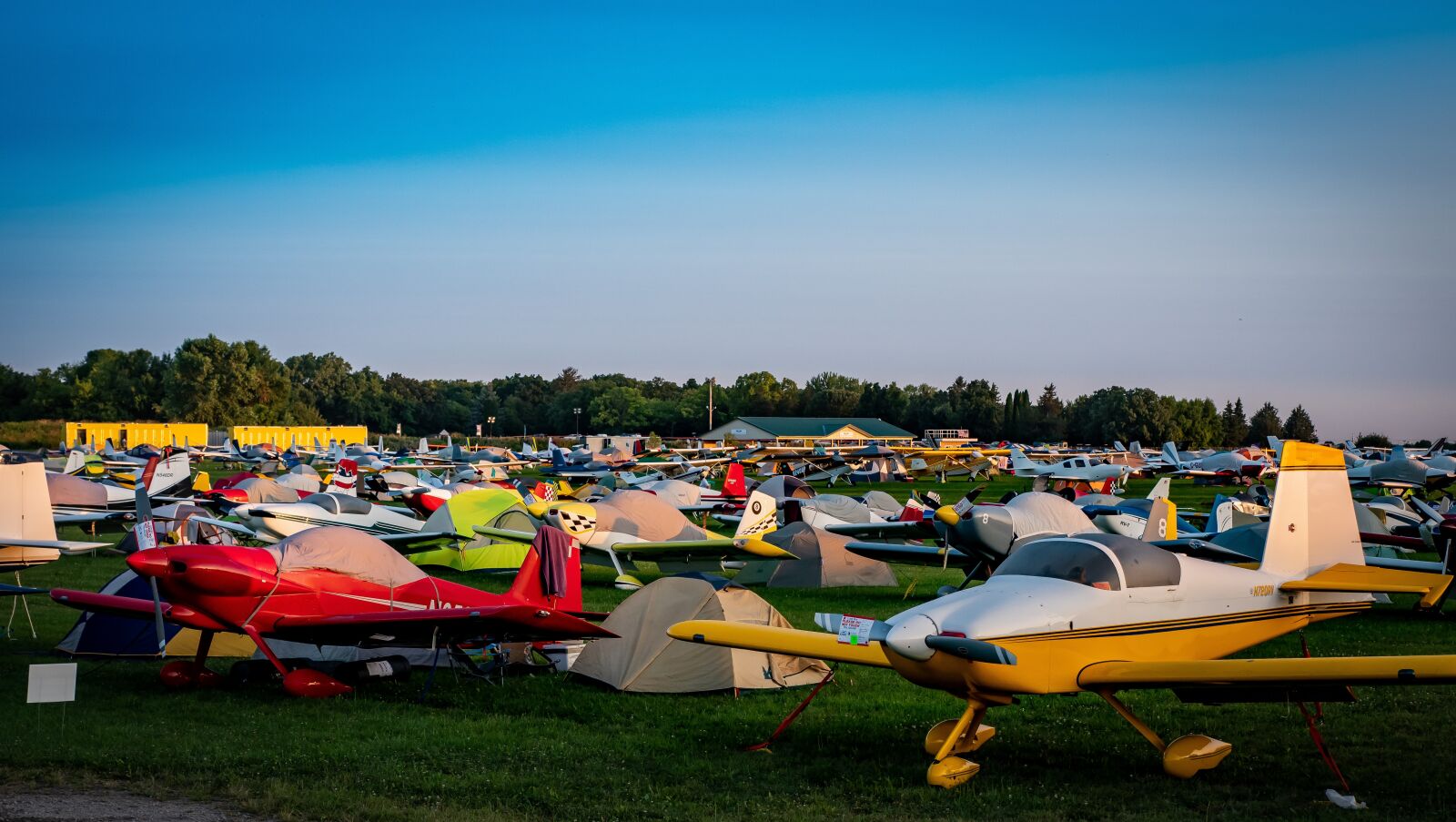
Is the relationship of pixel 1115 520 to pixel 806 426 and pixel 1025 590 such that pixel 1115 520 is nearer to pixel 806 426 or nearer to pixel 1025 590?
pixel 1025 590

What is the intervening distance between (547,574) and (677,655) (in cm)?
203

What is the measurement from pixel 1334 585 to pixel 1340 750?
1.40 m

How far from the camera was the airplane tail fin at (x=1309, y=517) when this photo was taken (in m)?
9.71

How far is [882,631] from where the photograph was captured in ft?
24.8

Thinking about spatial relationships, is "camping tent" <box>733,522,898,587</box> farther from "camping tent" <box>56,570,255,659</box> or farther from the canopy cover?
"camping tent" <box>56,570,255,659</box>

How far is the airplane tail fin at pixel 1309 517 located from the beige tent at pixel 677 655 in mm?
4610

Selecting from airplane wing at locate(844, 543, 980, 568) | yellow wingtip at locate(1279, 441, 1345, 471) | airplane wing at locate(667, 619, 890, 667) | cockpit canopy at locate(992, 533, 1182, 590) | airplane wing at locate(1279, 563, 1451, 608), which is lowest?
airplane wing at locate(844, 543, 980, 568)

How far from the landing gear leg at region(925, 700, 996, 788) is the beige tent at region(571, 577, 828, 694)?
3206mm

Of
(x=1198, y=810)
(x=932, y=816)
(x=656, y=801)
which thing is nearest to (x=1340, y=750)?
(x=1198, y=810)

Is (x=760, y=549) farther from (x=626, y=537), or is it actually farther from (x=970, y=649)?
(x=970, y=649)

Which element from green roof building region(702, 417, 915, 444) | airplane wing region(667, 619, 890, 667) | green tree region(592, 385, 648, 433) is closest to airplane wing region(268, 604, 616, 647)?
airplane wing region(667, 619, 890, 667)

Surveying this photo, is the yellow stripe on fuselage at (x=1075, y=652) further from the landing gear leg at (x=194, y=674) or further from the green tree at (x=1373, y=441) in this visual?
the green tree at (x=1373, y=441)

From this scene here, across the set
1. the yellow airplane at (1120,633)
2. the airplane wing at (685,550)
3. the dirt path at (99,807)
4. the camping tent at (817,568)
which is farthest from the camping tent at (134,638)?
the camping tent at (817,568)

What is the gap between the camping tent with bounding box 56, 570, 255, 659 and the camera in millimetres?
12609
